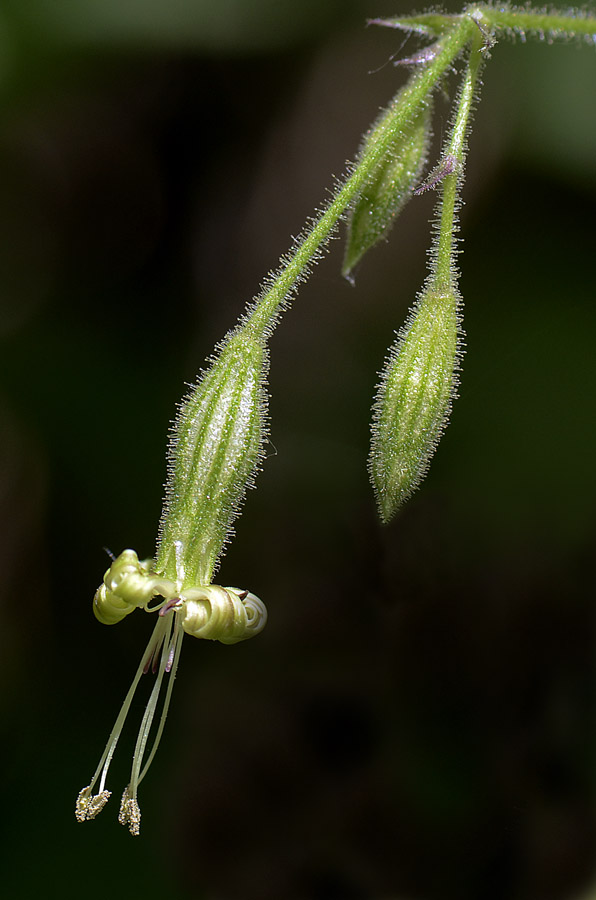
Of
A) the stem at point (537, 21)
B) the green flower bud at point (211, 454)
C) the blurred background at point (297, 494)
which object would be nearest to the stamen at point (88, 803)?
the green flower bud at point (211, 454)

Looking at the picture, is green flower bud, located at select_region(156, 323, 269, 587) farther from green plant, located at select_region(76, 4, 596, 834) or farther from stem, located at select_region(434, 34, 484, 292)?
stem, located at select_region(434, 34, 484, 292)

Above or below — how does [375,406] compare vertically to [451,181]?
below

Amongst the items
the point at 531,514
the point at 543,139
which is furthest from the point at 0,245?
the point at 531,514

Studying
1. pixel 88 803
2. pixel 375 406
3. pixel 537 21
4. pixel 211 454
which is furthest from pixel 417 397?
pixel 88 803

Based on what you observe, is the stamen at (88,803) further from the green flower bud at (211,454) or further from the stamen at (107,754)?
the green flower bud at (211,454)

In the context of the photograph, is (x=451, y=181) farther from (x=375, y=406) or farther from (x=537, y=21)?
(x=375, y=406)

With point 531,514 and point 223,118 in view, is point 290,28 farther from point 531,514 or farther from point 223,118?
point 531,514
